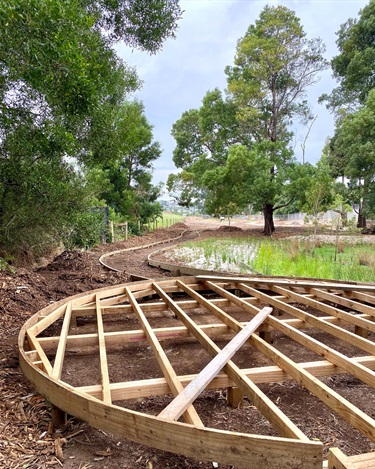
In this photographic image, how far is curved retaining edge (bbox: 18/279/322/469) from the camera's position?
4.11 feet

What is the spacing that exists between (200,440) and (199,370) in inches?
57.3

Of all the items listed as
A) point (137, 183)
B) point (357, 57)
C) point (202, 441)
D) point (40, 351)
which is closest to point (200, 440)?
point (202, 441)

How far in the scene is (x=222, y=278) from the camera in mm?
4699

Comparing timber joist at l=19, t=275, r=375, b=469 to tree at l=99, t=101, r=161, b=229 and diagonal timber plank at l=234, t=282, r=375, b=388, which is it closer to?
diagonal timber plank at l=234, t=282, r=375, b=388

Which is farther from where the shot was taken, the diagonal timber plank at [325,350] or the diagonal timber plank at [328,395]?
the diagonal timber plank at [325,350]

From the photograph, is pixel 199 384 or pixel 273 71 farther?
pixel 273 71

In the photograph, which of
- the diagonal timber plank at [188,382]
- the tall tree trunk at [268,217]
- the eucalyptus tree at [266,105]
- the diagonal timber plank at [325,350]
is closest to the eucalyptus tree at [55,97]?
the diagonal timber plank at [188,382]

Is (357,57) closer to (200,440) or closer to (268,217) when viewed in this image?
(268,217)

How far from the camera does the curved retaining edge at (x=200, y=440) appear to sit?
4.11 ft

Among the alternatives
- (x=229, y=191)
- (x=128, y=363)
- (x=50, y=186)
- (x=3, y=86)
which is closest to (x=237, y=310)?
(x=128, y=363)

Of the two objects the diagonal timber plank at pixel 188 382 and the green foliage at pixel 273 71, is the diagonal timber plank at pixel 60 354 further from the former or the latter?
the green foliage at pixel 273 71

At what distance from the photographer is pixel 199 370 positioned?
9.14 feet

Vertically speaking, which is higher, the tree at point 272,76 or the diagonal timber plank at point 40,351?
the tree at point 272,76

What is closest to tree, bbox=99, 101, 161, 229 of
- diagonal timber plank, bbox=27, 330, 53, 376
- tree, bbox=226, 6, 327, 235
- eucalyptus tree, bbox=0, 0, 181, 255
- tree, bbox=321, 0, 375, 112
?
tree, bbox=226, 6, 327, 235
